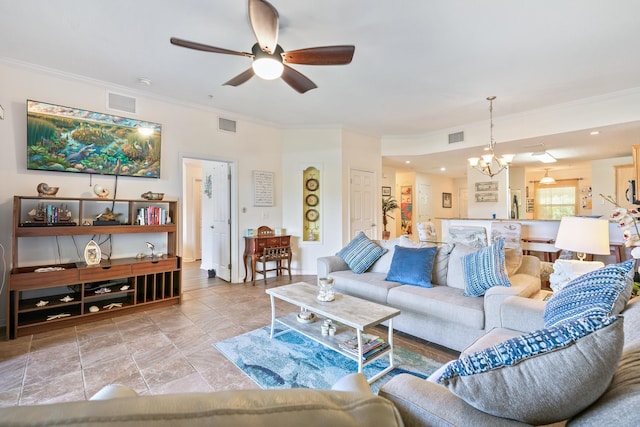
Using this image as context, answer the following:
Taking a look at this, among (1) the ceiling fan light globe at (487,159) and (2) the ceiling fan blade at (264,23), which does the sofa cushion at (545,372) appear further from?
(1) the ceiling fan light globe at (487,159)

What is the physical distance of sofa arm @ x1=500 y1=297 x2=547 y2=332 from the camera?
1.92 meters

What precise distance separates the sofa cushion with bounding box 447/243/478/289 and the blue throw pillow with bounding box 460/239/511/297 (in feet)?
0.78

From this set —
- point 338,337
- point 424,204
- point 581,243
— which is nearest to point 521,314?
point 581,243

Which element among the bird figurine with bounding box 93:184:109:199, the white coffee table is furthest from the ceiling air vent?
the bird figurine with bounding box 93:184:109:199

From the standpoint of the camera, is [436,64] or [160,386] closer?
[160,386]

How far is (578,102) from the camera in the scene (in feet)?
14.1

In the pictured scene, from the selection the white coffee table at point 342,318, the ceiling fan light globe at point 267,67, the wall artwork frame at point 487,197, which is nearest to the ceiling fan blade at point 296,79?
the ceiling fan light globe at point 267,67

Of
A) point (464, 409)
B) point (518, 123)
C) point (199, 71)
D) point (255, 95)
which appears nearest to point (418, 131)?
point (518, 123)

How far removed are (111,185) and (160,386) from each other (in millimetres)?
2771

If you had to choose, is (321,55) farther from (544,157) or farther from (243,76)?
(544,157)

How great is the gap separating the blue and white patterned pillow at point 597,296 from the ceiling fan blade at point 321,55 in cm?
211

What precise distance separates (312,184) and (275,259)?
5.19ft

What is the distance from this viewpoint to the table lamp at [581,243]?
2.08 m

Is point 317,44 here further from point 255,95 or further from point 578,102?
point 578,102
